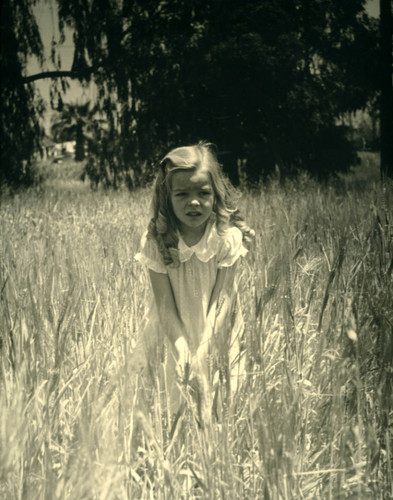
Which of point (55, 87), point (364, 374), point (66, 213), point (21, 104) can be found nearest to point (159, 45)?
point (55, 87)

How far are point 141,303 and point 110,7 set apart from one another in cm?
493

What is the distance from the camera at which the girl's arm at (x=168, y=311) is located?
4.63ft

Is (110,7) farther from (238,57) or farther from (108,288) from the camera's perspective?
(108,288)

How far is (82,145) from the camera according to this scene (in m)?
8.03

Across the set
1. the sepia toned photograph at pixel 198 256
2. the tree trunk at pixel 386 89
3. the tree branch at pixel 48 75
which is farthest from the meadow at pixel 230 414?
the tree branch at pixel 48 75

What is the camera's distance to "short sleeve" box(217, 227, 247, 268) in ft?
5.16

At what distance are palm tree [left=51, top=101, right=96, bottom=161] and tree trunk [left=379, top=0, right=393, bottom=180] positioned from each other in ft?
14.7

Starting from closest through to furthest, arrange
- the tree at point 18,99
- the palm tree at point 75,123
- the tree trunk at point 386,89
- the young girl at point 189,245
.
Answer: the young girl at point 189,245
the tree trunk at point 386,89
the tree at point 18,99
the palm tree at point 75,123

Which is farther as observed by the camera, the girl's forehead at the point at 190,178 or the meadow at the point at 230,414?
the girl's forehead at the point at 190,178

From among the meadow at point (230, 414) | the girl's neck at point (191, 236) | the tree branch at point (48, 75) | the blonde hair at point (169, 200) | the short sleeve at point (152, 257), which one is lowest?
the meadow at point (230, 414)

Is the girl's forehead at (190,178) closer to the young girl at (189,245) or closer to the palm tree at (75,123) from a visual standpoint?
the young girl at (189,245)

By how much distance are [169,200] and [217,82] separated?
569 cm

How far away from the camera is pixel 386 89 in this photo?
3.38 meters

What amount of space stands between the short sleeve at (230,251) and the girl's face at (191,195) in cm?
11
